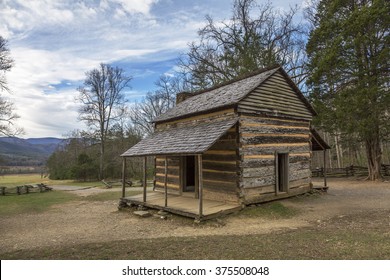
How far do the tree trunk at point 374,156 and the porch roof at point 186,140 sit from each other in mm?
14202

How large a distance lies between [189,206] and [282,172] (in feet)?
16.5

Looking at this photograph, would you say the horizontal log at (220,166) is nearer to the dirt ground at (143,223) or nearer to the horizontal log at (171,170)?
the dirt ground at (143,223)

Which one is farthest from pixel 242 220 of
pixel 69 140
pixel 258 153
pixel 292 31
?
pixel 69 140

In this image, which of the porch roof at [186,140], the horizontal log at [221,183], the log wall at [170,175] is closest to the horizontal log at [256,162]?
the horizontal log at [221,183]

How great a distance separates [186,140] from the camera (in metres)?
11.2

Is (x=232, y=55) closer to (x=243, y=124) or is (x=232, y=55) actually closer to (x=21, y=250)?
(x=243, y=124)

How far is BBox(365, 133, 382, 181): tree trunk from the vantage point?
19656 mm

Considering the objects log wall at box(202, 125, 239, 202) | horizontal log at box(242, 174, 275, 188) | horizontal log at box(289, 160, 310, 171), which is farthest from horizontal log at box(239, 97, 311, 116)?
horizontal log at box(242, 174, 275, 188)

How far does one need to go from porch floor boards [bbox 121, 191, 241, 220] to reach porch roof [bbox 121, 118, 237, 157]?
214 centimetres

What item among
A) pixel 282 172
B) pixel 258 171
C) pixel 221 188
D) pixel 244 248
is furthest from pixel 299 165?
pixel 244 248

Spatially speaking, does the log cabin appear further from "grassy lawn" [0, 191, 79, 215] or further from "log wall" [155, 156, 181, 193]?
"grassy lawn" [0, 191, 79, 215]

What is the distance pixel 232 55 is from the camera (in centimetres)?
2581

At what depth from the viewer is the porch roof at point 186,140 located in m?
9.87
